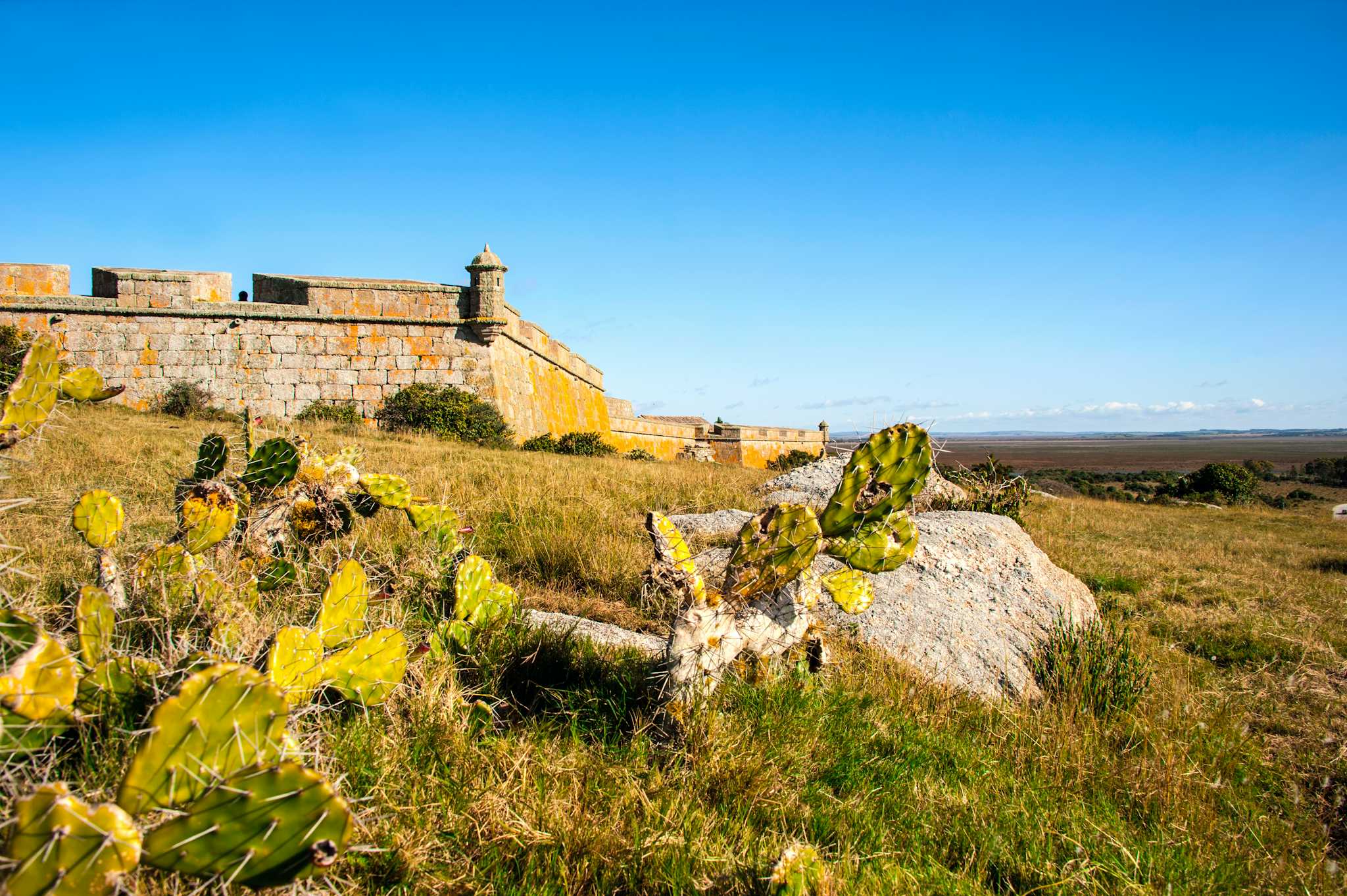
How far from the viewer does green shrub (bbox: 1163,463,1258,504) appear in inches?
806

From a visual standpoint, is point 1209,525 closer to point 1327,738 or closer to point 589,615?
point 1327,738

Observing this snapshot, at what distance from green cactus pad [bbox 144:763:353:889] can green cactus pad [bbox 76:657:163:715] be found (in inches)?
22.3

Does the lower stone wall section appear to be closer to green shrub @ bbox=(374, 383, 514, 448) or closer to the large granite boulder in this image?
green shrub @ bbox=(374, 383, 514, 448)

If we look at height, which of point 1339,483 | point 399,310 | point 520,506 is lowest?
point 1339,483

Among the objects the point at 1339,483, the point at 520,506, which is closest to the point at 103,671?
the point at 520,506

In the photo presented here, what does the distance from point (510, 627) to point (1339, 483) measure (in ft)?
128

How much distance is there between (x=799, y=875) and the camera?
192cm

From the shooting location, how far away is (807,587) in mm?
3379

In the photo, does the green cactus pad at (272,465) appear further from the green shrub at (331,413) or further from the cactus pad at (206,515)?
the green shrub at (331,413)

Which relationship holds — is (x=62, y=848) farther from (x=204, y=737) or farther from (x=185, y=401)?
(x=185, y=401)

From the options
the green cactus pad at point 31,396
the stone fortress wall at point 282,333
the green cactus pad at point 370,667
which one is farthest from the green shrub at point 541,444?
the green cactus pad at point 370,667

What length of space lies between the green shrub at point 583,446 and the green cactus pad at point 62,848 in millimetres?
15007

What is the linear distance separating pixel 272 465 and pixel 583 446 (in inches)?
543

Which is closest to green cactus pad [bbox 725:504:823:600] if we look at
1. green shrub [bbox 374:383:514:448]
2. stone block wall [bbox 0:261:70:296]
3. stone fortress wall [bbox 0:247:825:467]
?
green shrub [bbox 374:383:514:448]
